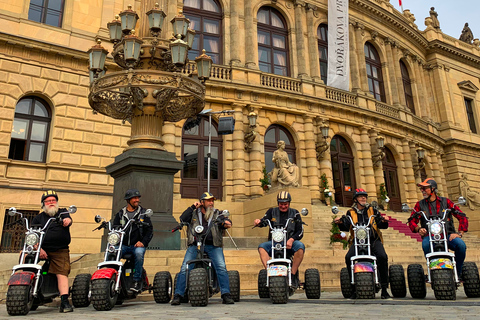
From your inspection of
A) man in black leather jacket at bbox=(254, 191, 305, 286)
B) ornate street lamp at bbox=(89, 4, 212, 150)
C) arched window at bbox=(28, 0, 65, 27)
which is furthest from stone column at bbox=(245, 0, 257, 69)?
man in black leather jacket at bbox=(254, 191, 305, 286)

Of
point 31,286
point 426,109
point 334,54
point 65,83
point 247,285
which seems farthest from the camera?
point 426,109

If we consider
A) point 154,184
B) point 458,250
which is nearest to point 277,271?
point 458,250

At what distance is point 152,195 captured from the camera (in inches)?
381

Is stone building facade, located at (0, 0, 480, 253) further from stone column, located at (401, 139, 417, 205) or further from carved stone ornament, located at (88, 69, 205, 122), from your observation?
carved stone ornament, located at (88, 69, 205, 122)

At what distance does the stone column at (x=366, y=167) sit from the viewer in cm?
2448

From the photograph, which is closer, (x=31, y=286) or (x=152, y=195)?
(x=31, y=286)

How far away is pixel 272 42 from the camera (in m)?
24.5

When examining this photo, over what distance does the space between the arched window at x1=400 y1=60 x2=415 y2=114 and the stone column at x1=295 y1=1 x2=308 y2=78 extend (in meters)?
11.2

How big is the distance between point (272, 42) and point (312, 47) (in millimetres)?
2630

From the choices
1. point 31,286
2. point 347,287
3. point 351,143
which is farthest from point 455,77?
point 31,286

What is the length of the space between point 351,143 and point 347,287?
63.9 ft

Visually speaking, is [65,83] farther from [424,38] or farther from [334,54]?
[424,38]

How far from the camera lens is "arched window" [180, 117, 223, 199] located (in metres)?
Answer: 19.9

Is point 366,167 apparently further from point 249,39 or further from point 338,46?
point 249,39
